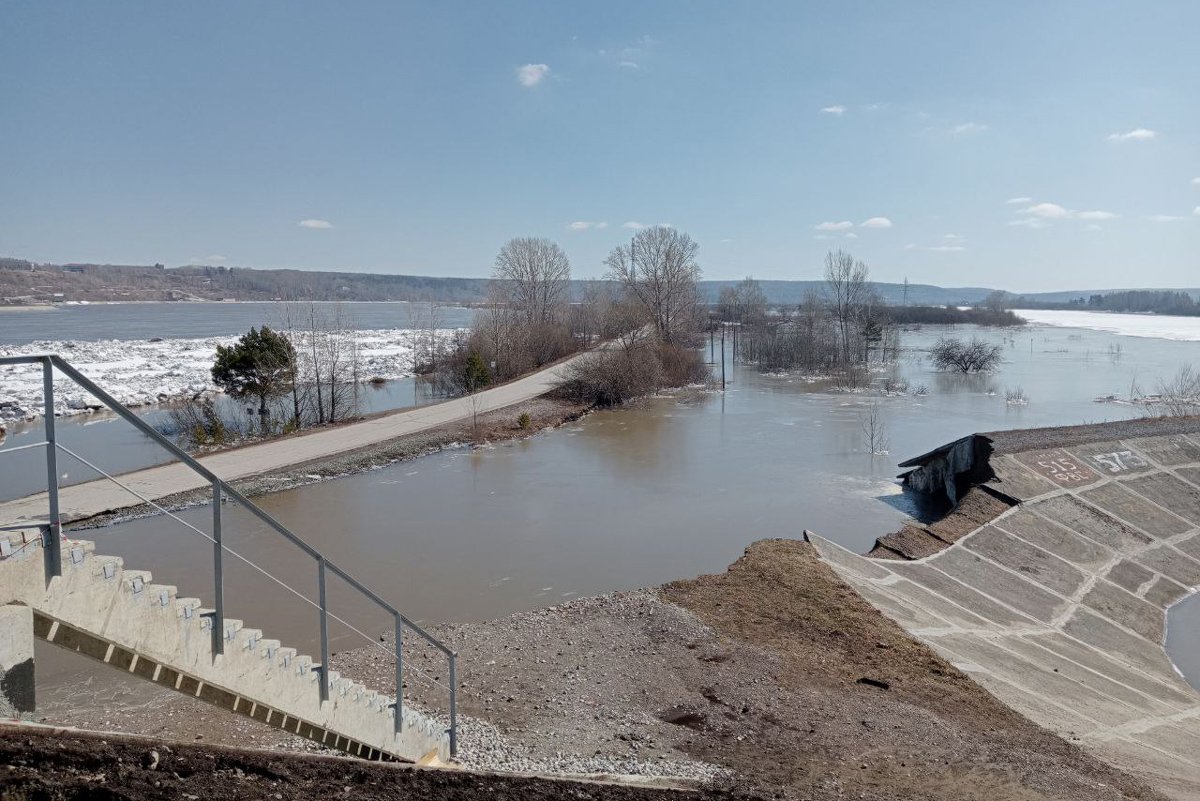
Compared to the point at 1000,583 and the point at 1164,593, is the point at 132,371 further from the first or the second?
the point at 1164,593

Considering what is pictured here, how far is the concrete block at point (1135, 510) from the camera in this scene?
20.7 metres

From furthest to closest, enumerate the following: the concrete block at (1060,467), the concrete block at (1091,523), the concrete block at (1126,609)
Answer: the concrete block at (1060,467)
the concrete block at (1091,523)
the concrete block at (1126,609)

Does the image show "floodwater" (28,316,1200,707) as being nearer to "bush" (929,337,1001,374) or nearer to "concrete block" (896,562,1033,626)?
"concrete block" (896,562,1033,626)

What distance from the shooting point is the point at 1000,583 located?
54.4 feet

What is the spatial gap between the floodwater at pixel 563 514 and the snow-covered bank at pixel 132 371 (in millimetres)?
14363

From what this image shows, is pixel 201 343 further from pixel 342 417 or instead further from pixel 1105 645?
pixel 1105 645

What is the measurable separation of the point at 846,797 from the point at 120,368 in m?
55.1

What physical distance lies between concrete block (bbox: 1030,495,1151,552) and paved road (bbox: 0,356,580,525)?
66.1 ft

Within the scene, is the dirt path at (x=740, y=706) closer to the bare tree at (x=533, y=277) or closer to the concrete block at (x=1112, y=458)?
the concrete block at (x=1112, y=458)

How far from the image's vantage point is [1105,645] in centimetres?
1496

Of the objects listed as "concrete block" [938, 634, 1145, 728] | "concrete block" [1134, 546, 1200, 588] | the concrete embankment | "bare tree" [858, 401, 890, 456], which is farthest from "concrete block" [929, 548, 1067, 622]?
"bare tree" [858, 401, 890, 456]

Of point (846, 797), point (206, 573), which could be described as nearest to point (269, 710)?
point (846, 797)

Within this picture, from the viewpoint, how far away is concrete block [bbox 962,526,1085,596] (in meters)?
17.2

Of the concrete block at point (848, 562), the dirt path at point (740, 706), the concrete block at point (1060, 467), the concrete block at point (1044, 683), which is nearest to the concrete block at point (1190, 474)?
the concrete block at point (1060, 467)
